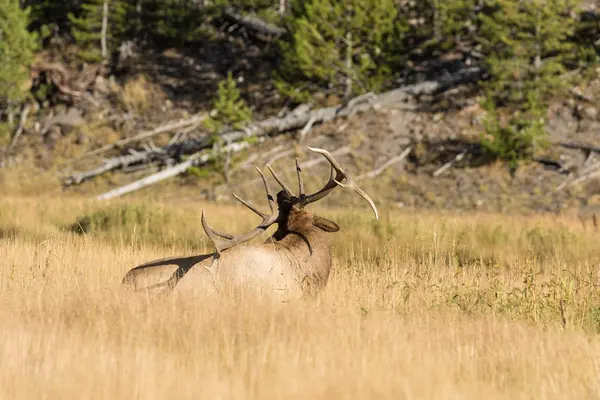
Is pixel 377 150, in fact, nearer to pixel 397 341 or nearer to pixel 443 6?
pixel 443 6

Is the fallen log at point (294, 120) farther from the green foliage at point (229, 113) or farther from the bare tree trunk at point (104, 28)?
the bare tree trunk at point (104, 28)

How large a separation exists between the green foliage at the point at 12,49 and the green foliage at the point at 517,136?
17.6m

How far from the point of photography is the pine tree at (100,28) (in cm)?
3450

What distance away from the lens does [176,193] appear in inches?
1021

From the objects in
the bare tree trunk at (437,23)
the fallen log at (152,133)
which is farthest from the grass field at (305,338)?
the bare tree trunk at (437,23)

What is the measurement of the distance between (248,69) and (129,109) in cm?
538

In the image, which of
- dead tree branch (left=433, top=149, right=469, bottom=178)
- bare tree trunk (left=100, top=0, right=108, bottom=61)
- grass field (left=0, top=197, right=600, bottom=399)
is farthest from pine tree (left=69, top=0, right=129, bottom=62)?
grass field (left=0, top=197, right=600, bottom=399)

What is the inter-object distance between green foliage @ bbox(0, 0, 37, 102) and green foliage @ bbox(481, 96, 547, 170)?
1761cm

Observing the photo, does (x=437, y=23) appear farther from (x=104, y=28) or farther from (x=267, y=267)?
(x=267, y=267)

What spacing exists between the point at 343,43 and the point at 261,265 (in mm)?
23312

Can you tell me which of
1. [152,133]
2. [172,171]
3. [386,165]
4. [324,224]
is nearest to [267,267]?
[324,224]

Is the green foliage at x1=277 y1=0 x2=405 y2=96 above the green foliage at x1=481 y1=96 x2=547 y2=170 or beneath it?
above

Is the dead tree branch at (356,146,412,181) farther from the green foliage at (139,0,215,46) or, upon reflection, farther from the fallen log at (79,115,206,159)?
the green foliage at (139,0,215,46)

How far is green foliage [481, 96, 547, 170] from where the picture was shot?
24.4 meters
